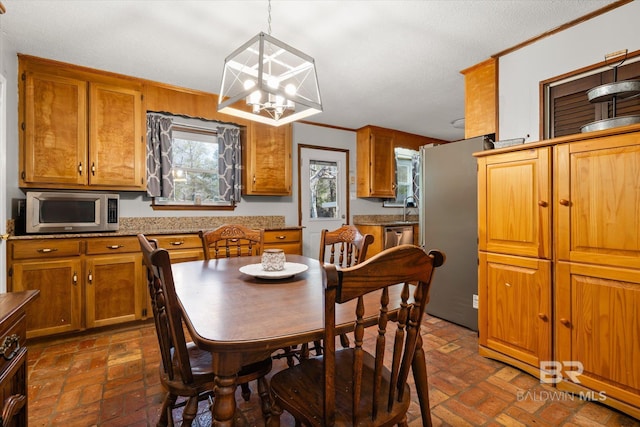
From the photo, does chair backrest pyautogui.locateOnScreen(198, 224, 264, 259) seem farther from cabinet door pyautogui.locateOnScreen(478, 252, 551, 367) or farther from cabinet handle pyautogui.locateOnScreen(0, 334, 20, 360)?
cabinet door pyautogui.locateOnScreen(478, 252, 551, 367)

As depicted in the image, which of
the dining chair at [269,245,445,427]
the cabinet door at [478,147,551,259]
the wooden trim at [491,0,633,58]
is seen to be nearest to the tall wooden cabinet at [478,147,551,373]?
the cabinet door at [478,147,551,259]

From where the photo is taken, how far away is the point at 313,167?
15.6ft

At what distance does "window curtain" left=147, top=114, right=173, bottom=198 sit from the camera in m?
3.25

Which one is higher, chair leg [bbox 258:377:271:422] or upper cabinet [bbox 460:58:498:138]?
upper cabinet [bbox 460:58:498:138]

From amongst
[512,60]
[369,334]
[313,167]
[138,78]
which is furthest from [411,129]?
[138,78]

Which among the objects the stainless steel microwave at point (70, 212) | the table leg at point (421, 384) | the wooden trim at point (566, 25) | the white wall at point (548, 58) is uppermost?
the wooden trim at point (566, 25)

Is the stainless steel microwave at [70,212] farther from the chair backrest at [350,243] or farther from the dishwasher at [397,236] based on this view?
the dishwasher at [397,236]

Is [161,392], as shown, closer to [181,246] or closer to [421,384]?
[181,246]

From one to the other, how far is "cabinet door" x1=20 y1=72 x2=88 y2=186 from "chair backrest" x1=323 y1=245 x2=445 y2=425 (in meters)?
3.06

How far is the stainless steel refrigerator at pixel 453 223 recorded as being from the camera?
2.82 m

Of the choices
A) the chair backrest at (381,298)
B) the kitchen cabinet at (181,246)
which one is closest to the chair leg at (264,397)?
the chair backrest at (381,298)

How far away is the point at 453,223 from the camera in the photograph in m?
2.96

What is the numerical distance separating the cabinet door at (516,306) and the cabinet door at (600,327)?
7 centimetres

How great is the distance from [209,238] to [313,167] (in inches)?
108
